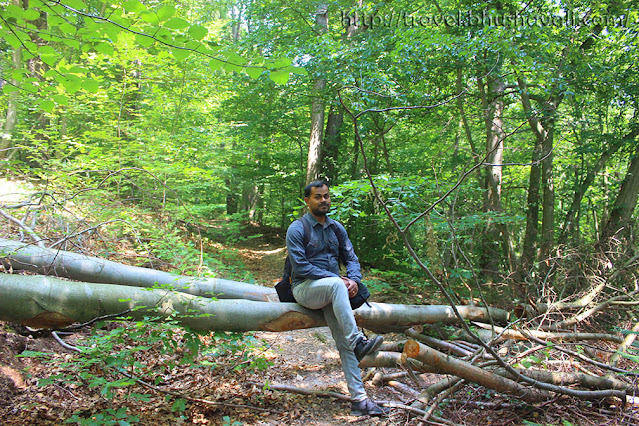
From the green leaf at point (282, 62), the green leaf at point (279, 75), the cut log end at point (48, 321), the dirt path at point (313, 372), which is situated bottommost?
the dirt path at point (313, 372)

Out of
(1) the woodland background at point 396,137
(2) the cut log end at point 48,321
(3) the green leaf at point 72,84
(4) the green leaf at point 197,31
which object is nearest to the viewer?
(4) the green leaf at point 197,31

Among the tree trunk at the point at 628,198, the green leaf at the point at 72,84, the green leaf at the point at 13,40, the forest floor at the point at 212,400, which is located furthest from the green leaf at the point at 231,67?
the tree trunk at the point at 628,198

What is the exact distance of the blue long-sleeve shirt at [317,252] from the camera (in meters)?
3.30

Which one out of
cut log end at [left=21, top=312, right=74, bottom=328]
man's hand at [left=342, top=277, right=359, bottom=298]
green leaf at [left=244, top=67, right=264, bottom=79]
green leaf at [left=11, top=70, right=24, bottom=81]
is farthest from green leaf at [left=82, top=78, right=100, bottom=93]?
man's hand at [left=342, top=277, right=359, bottom=298]

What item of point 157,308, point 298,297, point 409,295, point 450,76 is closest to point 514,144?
point 450,76

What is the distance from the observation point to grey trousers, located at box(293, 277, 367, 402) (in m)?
3.08

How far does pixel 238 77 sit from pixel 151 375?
Result: 28.0ft

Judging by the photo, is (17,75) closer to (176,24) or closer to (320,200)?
(176,24)

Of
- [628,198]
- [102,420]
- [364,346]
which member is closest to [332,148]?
[628,198]

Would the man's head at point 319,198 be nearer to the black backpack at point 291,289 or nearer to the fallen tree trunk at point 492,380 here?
the black backpack at point 291,289

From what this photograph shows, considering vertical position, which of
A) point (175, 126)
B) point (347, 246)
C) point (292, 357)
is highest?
point (175, 126)

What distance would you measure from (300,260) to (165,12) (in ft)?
7.02

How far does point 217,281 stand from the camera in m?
4.04

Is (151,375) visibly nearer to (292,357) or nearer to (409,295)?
(292,357)
